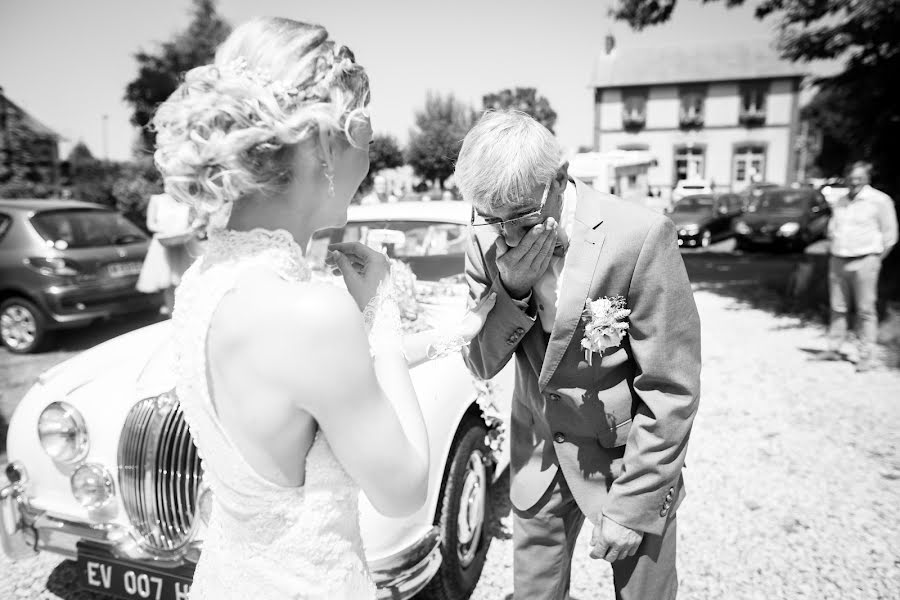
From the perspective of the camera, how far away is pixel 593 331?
62.9 inches

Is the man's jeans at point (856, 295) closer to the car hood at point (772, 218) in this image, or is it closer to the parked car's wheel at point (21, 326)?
the parked car's wheel at point (21, 326)

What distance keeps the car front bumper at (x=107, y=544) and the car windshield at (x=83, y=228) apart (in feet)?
16.8

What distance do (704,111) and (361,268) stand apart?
4057 cm

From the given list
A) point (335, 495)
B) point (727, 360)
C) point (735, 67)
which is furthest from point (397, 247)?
point (735, 67)

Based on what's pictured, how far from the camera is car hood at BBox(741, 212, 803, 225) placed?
15023 millimetres

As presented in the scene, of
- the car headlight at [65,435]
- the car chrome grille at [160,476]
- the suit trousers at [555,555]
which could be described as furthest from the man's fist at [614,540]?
the car headlight at [65,435]

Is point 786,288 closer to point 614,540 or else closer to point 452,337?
point 614,540

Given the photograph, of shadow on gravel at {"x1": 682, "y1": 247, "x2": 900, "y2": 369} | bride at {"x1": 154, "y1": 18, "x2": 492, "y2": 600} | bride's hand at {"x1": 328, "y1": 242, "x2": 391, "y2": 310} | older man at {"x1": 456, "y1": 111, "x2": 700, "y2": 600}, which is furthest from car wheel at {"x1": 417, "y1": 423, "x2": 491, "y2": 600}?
shadow on gravel at {"x1": 682, "y1": 247, "x2": 900, "y2": 369}

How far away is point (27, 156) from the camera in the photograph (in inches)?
501

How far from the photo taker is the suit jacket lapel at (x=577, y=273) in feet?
5.35

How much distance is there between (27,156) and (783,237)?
17971mm

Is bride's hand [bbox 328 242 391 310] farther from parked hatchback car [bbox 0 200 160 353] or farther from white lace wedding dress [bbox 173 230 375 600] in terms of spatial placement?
parked hatchback car [bbox 0 200 160 353]

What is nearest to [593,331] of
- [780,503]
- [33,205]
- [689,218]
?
[780,503]

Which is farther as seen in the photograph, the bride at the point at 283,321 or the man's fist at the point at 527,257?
the man's fist at the point at 527,257
